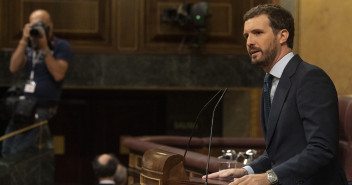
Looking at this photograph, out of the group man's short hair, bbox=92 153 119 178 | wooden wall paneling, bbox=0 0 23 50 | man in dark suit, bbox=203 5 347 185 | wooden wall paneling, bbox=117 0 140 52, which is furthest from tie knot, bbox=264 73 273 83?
wooden wall paneling, bbox=0 0 23 50

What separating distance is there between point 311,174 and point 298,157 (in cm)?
6

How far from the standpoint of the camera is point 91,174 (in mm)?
8039

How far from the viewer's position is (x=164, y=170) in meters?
1.73

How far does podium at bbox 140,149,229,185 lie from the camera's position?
173 cm

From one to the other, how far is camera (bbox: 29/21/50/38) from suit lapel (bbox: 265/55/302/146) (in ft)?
10.9

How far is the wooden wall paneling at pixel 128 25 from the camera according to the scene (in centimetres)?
671

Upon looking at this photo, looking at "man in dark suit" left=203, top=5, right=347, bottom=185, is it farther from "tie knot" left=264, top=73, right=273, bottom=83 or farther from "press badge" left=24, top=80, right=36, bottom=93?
"press badge" left=24, top=80, right=36, bottom=93

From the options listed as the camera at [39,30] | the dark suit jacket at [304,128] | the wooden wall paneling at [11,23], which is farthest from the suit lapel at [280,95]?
the wooden wall paneling at [11,23]

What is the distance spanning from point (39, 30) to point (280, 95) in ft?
11.1

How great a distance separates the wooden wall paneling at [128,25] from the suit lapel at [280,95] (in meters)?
4.86

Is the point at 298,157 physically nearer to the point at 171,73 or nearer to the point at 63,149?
the point at 171,73

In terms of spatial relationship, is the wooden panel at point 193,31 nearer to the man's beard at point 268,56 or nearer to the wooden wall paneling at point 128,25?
the wooden wall paneling at point 128,25

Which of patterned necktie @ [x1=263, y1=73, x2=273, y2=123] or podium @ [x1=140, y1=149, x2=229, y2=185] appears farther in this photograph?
patterned necktie @ [x1=263, y1=73, x2=273, y2=123]

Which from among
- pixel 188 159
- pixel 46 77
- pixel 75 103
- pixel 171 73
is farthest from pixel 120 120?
pixel 188 159
